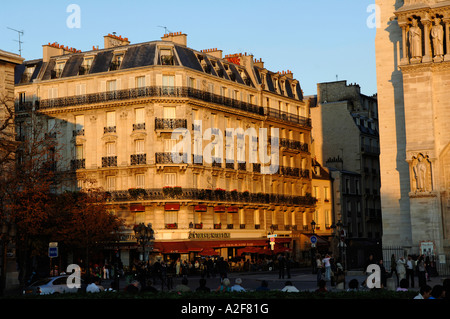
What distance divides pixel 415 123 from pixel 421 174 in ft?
8.27

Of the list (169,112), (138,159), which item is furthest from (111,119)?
(169,112)

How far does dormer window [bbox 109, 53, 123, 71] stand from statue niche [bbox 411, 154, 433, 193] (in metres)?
25.3

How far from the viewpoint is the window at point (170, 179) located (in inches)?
1923

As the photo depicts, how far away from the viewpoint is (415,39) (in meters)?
34.0

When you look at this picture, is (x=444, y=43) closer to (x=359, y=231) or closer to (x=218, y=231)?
(x=218, y=231)

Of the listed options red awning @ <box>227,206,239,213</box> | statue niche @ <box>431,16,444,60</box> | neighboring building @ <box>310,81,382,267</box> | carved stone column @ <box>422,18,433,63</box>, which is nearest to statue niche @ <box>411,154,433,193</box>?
carved stone column @ <box>422,18,433,63</box>

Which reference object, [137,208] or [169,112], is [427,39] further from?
[137,208]

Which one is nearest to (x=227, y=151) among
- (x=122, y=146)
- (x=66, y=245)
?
(x=122, y=146)

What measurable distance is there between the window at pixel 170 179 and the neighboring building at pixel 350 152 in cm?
2202

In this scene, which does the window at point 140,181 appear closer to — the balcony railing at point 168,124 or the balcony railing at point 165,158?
the balcony railing at point 165,158

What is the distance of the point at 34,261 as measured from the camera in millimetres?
47125

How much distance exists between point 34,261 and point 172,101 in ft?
45.4

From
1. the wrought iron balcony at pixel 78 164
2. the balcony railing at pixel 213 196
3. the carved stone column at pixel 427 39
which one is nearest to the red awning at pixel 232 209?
the balcony railing at pixel 213 196

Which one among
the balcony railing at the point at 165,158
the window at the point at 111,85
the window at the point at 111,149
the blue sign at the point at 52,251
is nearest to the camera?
the blue sign at the point at 52,251
